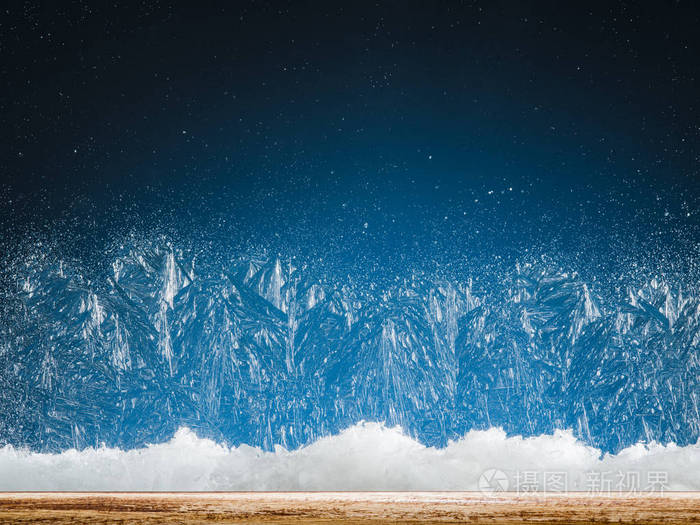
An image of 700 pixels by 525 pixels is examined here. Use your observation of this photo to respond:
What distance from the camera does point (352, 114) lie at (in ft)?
7.26

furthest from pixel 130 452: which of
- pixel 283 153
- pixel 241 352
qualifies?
pixel 283 153

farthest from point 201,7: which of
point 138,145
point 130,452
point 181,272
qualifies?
point 130,452

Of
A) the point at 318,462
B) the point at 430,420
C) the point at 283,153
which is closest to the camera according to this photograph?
the point at 318,462

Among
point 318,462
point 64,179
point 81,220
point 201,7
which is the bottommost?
point 318,462

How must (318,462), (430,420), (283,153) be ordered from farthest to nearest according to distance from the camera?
(283,153)
(430,420)
(318,462)

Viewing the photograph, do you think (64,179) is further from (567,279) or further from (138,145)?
(567,279)

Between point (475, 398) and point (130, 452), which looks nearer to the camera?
point (130, 452)

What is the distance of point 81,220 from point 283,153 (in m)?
0.75

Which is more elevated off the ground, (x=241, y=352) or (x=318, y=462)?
(x=241, y=352)
